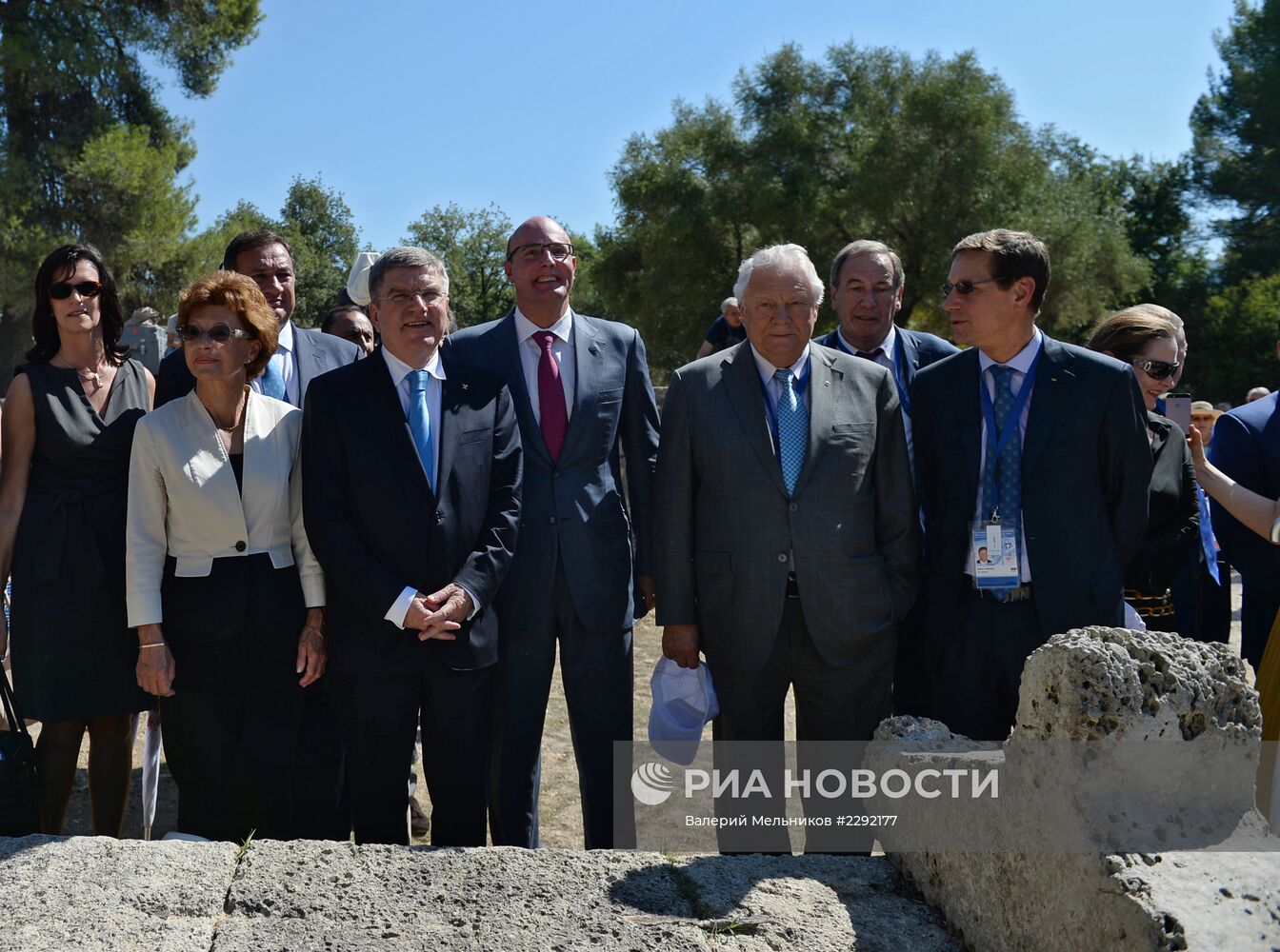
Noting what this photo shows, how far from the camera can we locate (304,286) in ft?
104

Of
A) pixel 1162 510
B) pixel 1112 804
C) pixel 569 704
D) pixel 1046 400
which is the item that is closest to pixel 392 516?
pixel 569 704

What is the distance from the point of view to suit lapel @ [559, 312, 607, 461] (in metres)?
3.92

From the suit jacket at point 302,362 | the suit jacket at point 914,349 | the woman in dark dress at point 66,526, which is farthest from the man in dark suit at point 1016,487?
the woman in dark dress at point 66,526

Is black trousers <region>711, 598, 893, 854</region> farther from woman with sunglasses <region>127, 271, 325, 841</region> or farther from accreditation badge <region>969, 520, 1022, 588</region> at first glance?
woman with sunglasses <region>127, 271, 325, 841</region>

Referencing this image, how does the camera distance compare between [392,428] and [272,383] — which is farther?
[272,383]

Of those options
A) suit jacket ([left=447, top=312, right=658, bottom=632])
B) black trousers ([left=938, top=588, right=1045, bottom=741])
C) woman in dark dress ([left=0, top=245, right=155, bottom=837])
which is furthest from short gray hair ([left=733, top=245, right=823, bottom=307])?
woman in dark dress ([left=0, top=245, right=155, bottom=837])

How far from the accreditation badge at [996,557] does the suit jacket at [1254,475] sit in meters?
1.19

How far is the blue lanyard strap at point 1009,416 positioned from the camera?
362 cm

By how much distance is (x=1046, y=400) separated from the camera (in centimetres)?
361

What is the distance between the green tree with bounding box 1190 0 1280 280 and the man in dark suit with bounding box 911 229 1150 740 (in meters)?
31.3

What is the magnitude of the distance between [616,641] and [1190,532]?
2124mm

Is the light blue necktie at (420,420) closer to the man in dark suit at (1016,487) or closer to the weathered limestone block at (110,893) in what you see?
the weathered limestone block at (110,893)

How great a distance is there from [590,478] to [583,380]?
0.36 metres

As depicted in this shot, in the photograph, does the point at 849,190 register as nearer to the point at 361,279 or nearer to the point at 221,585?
the point at 361,279
